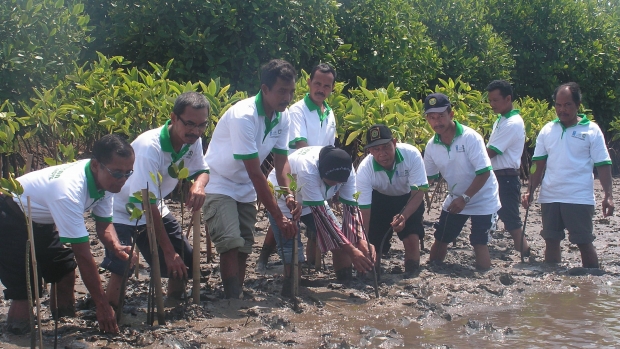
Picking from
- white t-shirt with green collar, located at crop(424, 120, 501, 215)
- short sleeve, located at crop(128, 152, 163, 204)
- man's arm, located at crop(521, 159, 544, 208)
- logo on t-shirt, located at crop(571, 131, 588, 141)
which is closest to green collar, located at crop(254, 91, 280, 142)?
short sleeve, located at crop(128, 152, 163, 204)

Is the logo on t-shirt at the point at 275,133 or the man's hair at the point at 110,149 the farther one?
the logo on t-shirt at the point at 275,133

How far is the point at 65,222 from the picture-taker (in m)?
4.07

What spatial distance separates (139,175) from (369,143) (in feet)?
6.90

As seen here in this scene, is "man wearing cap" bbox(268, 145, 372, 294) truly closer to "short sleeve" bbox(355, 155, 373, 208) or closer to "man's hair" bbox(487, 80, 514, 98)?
"short sleeve" bbox(355, 155, 373, 208)

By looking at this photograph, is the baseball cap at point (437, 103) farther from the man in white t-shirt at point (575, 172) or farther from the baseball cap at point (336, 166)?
the baseball cap at point (336, 166)

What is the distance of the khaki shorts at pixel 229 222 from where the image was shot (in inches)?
206

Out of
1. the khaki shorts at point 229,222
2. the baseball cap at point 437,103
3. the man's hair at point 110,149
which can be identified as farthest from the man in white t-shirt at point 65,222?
the baseball cap at point 437,103

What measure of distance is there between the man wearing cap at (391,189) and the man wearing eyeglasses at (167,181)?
161cm

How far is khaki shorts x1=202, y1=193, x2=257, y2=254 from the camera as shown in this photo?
5.23 metres

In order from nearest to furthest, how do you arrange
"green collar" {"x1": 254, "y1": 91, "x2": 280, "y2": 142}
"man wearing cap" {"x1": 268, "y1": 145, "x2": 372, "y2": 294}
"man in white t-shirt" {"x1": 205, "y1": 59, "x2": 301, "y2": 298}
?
"man in white t-shirt" {"x1": 205, "y1": 59, "x2": 301, "y2": 298} → "green collar" {"x1": 254, "y1": 91, "x2": 280, "y2": 142} → "man wearing cap" {"x1": 268, "y1": 145, "x2": 372, "y2": 294}

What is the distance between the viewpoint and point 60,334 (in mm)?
4496

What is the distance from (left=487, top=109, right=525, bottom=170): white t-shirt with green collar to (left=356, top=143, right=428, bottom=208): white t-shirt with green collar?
149 cm

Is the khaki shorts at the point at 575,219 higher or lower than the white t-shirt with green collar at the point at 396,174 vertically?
lower

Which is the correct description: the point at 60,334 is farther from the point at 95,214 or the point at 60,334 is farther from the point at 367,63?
the point at 367,63
